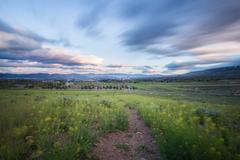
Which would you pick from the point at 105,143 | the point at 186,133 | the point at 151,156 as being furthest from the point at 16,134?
the point at 186,133

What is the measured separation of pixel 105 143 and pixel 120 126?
181 centimetres

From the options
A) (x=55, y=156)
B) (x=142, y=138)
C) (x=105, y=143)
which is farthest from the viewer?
(x=142, y=138)

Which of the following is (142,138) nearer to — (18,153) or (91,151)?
(91,151)

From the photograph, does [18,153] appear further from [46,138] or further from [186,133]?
[186,133]

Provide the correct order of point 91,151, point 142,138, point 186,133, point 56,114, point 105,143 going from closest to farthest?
point 186,133 → point 91,151 → point 105,143 → point 142,138 → point 56,114

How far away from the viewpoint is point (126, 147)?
591 centimetres

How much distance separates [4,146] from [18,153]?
0.41 meters

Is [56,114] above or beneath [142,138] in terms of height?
above

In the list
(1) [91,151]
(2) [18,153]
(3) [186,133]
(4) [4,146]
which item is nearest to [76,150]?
(1) [91,151]

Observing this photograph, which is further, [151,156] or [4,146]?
[151,156]

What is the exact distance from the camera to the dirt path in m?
5.26

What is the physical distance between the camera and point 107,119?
8016 millimetres

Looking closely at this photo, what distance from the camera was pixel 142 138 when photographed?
7.00 meters

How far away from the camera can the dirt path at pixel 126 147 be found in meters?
5.26
